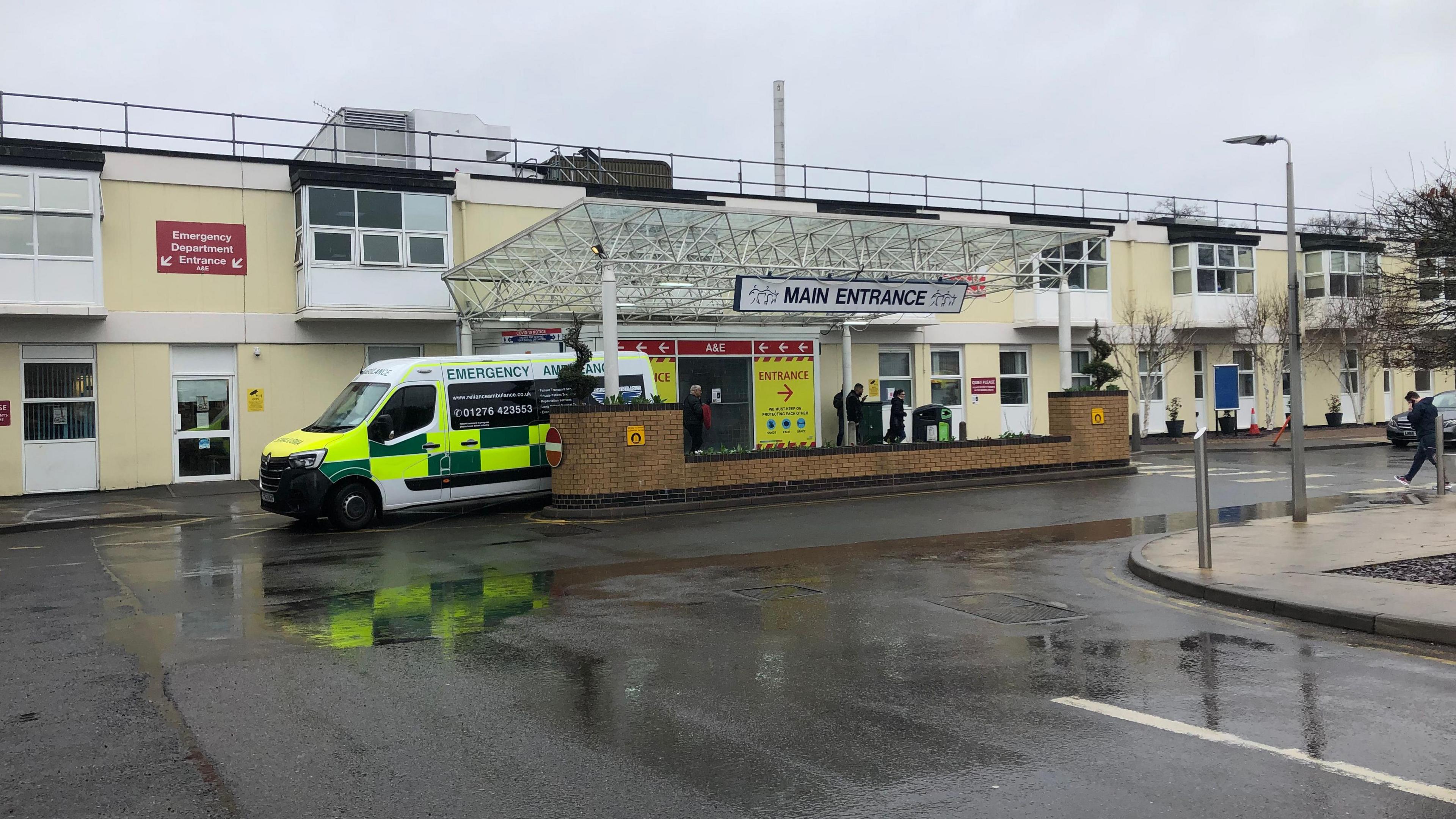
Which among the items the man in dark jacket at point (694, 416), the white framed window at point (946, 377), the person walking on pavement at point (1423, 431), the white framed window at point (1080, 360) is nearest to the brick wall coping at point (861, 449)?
the man in dark jacket at point (694, 416)

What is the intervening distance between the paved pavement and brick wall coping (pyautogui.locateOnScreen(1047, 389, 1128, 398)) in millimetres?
7367

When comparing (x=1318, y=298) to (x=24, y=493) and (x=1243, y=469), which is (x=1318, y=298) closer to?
(x=1243, y=469)

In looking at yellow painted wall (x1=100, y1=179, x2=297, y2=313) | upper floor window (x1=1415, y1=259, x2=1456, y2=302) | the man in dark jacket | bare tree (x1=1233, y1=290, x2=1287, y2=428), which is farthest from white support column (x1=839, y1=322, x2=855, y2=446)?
upper floor window (x1=1415, y1=259, x2=1456, y2=302)

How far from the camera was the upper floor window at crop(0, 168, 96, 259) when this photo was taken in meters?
20.0

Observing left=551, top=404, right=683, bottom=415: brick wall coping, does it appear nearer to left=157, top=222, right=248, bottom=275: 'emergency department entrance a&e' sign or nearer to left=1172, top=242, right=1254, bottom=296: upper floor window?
left=157, top=222, right=248, bottom=275: 'emergency department entrance a&e' sign

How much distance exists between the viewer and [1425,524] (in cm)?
1284

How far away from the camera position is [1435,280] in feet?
39.2

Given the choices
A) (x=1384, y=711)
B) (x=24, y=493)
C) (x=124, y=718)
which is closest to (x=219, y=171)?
(x=24, y=493)

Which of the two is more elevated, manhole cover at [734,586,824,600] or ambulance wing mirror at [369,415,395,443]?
ambulance wing mirror at [369,415,395,443]

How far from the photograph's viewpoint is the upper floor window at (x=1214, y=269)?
3516cm

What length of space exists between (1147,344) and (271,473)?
2612cm

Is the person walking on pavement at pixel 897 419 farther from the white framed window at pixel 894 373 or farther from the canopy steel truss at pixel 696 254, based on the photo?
the white framed window at pixel 894 373

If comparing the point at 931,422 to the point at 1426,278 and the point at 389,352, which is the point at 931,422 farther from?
the point at 1426,278

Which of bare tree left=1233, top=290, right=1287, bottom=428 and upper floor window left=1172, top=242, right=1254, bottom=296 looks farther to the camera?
upper floor window left=1172, top=242, right=1254, bottom=296
